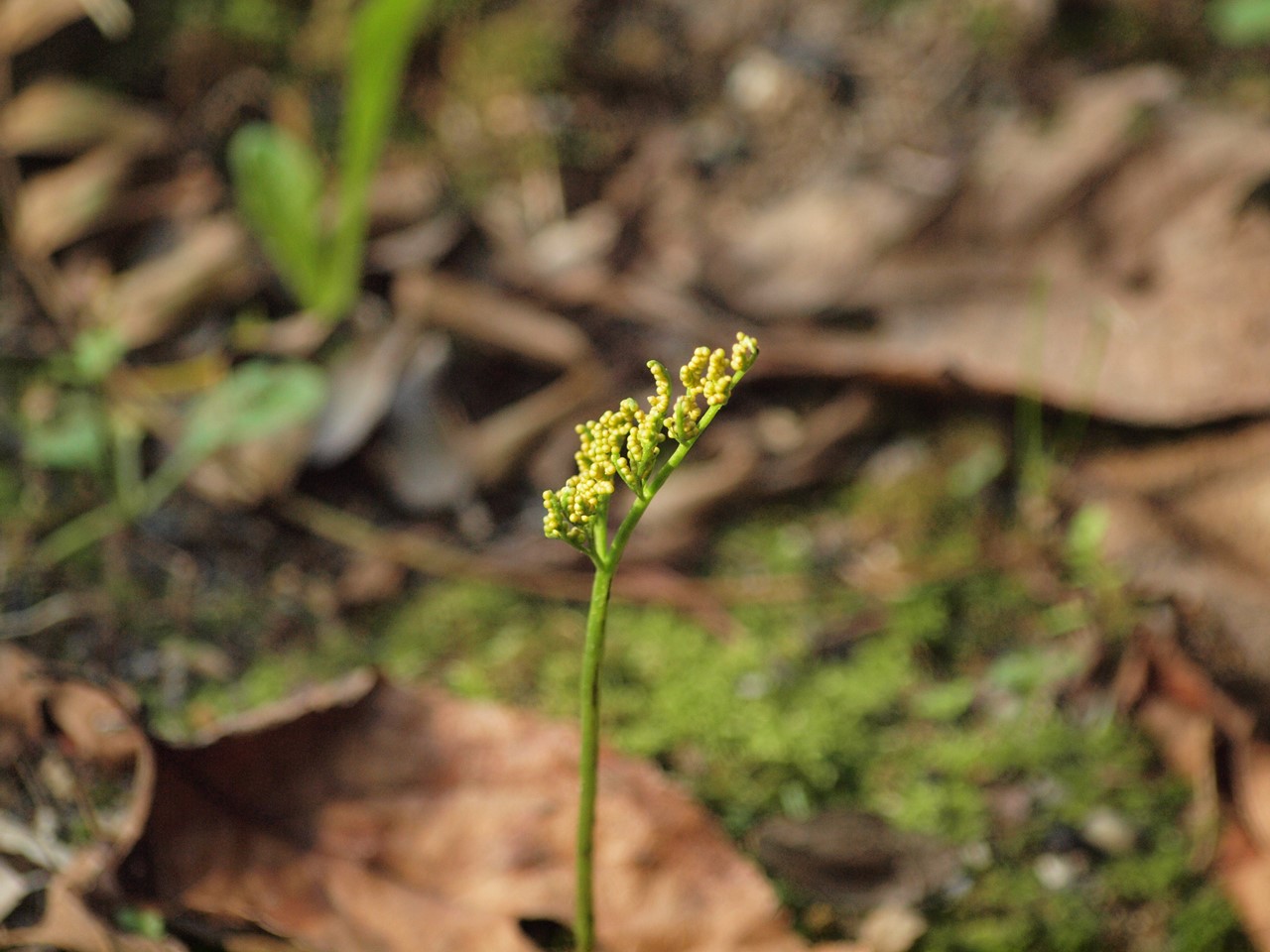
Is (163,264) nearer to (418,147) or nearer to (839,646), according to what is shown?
(418,147)

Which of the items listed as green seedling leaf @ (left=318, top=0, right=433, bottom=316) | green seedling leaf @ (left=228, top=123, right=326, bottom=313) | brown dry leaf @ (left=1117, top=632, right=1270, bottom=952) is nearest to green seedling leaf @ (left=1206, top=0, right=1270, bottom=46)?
brown dry leaf @ (left=1117, top=632, right=1270, bottom=952)

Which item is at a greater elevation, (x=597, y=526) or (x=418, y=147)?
(x=418, y=147)

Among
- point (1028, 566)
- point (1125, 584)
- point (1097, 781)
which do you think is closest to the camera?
point (1097, 781)

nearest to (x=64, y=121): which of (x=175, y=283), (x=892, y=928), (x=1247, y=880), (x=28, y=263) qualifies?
(x=28, y=263)

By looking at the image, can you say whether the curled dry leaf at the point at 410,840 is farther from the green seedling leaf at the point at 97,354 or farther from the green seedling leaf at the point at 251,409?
the green seedling leaf at the point at 97,354

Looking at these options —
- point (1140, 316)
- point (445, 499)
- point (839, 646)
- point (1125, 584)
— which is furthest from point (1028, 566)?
point (445, 499)

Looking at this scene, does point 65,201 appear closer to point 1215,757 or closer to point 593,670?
point 593,670

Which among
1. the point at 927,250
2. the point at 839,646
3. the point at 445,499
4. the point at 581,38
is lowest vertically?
the point at 839,646
